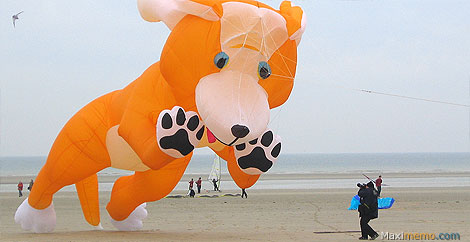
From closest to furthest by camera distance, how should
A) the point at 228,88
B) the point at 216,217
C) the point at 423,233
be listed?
1. the point at 228,88
2. the point at 423,233
3. the point at 216,217

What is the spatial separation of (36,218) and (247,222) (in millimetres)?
4916

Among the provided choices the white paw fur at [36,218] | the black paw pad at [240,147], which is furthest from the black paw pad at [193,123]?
the white paw fur at [36,218]

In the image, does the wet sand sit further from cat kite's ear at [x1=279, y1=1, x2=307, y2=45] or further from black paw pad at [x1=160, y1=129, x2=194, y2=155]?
cat kite's ear at [x1=279, y1=1, x2=307, y2=45]

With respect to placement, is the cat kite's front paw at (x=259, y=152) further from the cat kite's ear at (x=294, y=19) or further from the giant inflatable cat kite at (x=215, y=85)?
the cat kite's ear at (x=294, y=19)

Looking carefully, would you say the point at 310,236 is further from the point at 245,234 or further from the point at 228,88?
the point at 228,88

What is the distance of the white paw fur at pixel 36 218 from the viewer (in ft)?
33.8

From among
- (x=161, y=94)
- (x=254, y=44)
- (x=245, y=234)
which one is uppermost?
(x=254, y=44)

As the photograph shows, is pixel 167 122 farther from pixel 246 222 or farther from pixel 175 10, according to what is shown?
pixel 246 222

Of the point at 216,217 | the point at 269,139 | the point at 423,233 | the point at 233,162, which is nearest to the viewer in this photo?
the point at 269,139

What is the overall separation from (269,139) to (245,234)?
3124mm

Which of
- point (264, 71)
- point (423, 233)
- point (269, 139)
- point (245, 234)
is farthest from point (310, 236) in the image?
point (264, 71)

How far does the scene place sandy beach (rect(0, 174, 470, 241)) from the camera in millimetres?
10039

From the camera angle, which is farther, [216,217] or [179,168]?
[216,217]

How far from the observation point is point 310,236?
33.0ft
